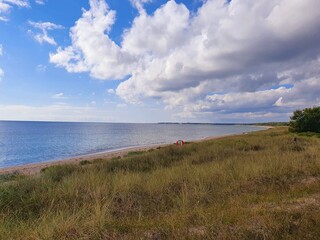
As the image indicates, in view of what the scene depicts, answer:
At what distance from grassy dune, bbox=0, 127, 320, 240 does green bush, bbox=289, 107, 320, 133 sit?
27.9 metres

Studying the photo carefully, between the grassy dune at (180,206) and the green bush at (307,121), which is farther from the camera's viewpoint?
the green bush at (307,121)

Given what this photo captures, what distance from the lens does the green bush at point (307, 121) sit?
113ft

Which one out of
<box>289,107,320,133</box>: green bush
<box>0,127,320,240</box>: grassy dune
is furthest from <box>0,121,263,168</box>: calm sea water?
<box>289,107,320,133</box>: green bush

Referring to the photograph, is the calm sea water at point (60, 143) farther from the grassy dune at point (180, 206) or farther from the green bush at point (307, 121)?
→ the green bush at point (307, 121)

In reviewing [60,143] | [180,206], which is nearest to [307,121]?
[180,206]

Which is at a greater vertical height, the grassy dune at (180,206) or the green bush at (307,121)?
the green bush at (307,121)

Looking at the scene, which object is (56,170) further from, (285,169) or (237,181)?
(285,169)

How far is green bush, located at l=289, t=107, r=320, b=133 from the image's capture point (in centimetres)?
3444

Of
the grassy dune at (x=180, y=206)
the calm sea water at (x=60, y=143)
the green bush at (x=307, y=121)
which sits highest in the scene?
the green bush at (x=307, y=121)

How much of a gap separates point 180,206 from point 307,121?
34.3 meters

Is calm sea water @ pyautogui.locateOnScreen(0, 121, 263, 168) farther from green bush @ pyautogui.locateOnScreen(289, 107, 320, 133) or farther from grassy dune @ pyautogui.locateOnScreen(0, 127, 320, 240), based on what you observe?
green bush @ pyautogui.locateOnScreen(289, 107, 320, 133)

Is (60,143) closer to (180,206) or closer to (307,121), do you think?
(307,121)

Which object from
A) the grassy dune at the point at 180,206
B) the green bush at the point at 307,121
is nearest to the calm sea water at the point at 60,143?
the grassy dune at the point at 180,206

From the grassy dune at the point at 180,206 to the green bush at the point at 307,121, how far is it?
27865 millimetres
